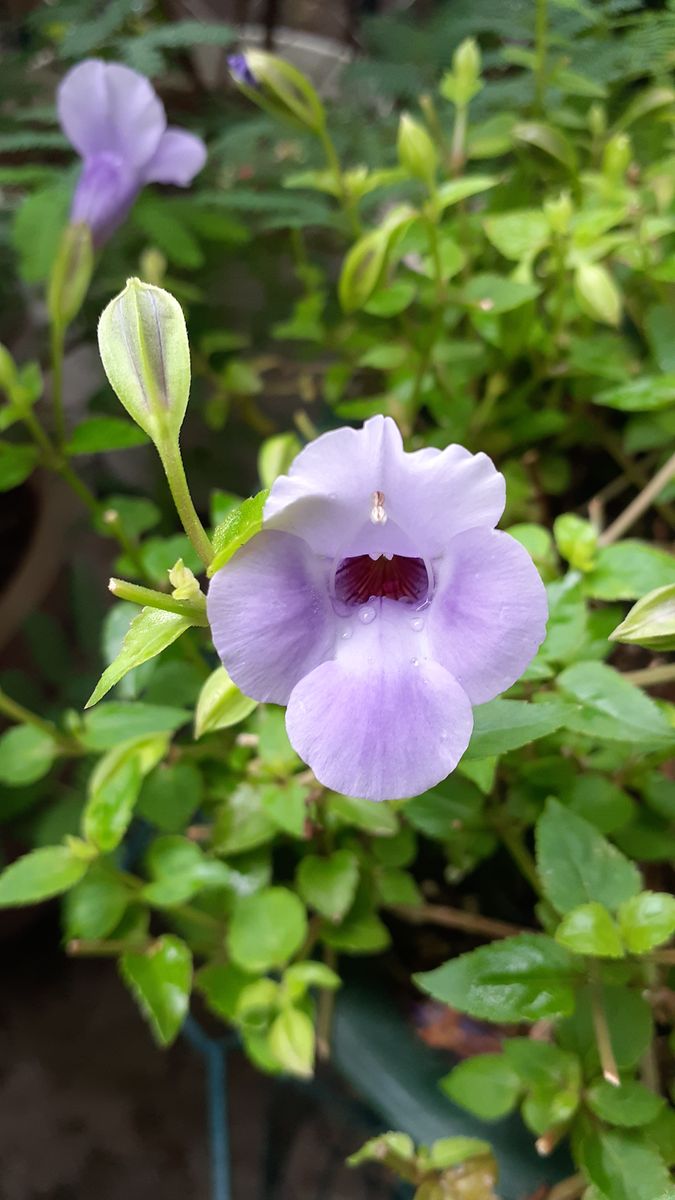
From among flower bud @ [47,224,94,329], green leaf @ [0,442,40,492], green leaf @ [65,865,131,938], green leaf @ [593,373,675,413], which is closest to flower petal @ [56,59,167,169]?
flower bud @ [47,224,94,329]

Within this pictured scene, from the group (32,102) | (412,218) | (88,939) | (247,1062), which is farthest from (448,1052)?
(32,102)

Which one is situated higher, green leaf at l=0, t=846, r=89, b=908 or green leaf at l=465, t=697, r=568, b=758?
green leaf at l=465, t=697, r=568, b=758

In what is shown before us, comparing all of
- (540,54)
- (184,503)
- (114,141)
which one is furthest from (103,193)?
(184,503)

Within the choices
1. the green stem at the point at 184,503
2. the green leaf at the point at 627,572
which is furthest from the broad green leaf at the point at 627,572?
the green stem at the point at 184,503

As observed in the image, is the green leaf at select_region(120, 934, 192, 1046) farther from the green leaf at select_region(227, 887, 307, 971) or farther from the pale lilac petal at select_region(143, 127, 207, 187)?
the pale lilac petal at select_region(143, 127, 207, 187)

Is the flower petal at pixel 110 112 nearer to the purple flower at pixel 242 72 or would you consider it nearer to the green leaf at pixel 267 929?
the purple flower at pixel 242 72
